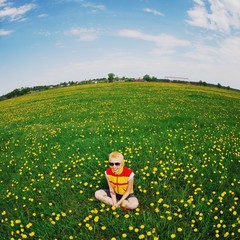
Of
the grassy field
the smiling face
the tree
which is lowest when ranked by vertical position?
the grassy field

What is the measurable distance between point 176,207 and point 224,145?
350 cm

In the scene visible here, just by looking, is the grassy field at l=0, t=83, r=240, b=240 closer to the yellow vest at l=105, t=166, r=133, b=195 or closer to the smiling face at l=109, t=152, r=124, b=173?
the yellow vest at l=105, t=166, r=133, b=195

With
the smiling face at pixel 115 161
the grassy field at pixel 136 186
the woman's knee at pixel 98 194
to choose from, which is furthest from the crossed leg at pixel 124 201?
the smiling face at pixel 115 161

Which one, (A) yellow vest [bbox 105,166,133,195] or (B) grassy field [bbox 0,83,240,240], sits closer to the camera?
(B) grassy field [bbox 0,83,240,240]

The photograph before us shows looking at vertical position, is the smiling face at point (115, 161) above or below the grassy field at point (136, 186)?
above

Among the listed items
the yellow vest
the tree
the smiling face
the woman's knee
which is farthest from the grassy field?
the tree

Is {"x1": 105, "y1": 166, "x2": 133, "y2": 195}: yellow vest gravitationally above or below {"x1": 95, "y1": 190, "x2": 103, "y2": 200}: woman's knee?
above

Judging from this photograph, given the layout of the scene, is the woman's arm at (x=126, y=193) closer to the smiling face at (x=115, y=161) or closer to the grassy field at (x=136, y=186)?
the grassy field at (x=136, y=186)

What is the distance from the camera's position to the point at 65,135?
912 cm

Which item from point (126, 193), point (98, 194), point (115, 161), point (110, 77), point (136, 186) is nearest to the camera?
point (115, 161)

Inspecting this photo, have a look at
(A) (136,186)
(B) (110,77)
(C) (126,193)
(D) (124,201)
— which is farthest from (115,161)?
(B) (110,77)

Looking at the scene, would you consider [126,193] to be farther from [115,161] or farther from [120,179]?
[115,161]

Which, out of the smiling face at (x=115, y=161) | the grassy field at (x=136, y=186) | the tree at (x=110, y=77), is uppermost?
the tree at (x=110, y=77)

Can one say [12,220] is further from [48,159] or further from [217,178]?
→ [217,178]
